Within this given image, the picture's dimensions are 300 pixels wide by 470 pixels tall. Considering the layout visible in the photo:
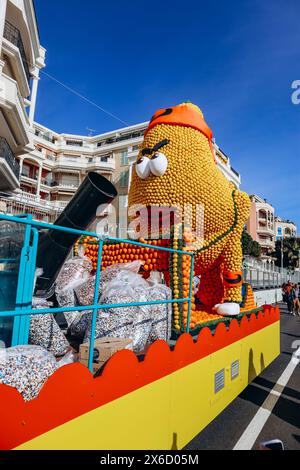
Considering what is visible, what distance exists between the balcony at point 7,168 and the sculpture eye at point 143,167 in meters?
12.2

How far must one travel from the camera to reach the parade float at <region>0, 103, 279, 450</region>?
1.75 metres

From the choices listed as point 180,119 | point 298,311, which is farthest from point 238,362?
point 298,311

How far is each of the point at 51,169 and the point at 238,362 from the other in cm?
3789

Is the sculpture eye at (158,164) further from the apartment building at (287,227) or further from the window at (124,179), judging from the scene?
the apartment building at (287,227)

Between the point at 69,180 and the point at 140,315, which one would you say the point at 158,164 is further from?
the point at 69,180

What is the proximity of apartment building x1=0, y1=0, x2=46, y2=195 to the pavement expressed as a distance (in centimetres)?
1436

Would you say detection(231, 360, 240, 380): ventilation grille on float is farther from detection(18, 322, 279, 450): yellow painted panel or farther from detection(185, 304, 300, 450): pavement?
detection(185, 304, 300, 450): pavement

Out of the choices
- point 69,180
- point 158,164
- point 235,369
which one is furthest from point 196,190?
point 69,180

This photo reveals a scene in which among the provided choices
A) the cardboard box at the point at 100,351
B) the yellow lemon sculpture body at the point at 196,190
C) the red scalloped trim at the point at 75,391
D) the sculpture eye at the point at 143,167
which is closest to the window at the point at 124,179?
the yellow lemon sculpture body at the point at 196,190

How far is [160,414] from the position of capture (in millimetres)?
2537

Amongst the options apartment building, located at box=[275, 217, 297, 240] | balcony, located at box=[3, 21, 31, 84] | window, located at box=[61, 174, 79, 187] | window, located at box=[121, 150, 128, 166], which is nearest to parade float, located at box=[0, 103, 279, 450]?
balcony, located at box=[3, 21, 31, 84]

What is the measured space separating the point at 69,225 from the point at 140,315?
4.01 feet

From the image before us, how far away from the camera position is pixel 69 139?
42.9 m

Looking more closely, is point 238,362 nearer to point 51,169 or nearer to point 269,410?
point 269,410
